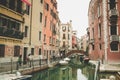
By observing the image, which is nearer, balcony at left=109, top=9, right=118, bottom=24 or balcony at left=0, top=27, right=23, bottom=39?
balcony at left=0, top=27, right=23, bottom=39

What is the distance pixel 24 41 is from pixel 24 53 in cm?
179

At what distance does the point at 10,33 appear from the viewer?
24641 millimetres

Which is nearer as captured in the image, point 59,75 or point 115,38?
point 59,75

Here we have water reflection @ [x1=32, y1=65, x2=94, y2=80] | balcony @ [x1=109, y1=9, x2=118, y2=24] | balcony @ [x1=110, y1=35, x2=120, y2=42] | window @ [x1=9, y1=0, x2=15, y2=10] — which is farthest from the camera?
balcony @ [x1=109, y1=9, x2=118, y2=24]

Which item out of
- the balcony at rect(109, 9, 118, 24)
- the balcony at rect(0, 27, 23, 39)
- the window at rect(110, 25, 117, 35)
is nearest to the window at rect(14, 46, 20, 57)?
the balcony at rect(0, 27, 23, 39)

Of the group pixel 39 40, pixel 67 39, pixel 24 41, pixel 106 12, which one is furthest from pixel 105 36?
pixel 67 39

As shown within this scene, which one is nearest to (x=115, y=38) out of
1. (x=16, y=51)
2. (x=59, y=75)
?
(x=59, y=75)

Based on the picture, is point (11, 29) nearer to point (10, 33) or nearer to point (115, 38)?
point (10, 33)

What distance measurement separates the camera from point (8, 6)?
24.8 meters

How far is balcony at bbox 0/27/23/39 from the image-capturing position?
22903 millimetres

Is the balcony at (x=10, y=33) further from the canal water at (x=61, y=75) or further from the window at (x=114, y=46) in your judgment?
the window at (x=114, y=46)

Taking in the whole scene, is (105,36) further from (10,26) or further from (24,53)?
(10,26)

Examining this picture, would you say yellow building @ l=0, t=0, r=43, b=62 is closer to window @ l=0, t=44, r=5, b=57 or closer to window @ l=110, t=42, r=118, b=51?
window @ l=0, t=44, r=5, b=57

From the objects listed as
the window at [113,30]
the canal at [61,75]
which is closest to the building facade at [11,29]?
the canal at [61,75]
